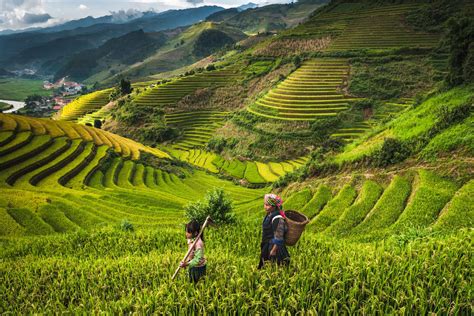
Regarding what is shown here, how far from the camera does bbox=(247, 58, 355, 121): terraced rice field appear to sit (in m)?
59.3

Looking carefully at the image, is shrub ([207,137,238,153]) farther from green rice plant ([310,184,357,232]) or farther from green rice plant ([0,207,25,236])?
green rice plant ([0,207,25,236])

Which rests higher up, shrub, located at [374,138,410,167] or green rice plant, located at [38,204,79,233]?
shrub, located at [374,138,410,167]

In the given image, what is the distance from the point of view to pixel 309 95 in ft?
210

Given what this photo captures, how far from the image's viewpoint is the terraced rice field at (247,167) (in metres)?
48.8

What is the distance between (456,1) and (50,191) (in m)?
108

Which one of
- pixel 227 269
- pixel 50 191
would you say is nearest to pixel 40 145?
pixel 50 191

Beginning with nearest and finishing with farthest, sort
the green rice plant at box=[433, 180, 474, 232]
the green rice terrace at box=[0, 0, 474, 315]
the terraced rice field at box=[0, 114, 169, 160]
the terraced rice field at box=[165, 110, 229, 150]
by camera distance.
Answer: the green rice terrace at box=[0, 0, 474, 315] → the green rice plant at box=[433, 180, 474, 232] → the terraced rice field at box=[0, 114, 169, 160] → the terraced rice field at box=[165, 110, 229, 150]

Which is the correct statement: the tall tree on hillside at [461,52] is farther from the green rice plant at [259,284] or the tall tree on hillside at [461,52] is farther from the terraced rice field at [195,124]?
the terraced rice field at [195,124]

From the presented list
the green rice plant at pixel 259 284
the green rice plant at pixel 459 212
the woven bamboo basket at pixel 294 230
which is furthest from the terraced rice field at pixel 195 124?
the woven bamboo basket at pixel 294 230

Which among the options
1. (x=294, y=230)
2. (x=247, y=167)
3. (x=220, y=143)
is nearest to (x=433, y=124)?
(x=294, y=230)

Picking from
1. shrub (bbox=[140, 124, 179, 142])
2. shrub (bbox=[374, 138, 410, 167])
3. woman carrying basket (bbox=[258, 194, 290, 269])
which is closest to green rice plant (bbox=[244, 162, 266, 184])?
shrub (bbox=[374, 138, 410, 167])

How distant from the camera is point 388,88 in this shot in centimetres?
6109

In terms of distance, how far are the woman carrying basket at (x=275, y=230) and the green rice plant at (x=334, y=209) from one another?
919 centimetres

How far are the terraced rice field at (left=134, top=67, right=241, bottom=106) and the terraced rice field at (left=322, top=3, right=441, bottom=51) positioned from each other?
33138mm
